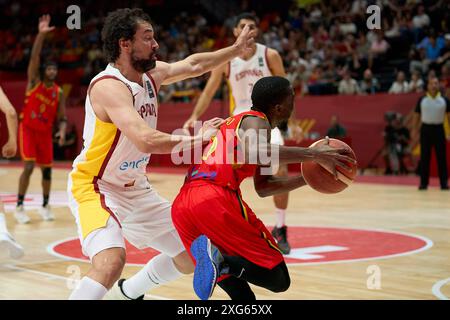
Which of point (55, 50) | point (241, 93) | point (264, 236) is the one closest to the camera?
point (264, 236)

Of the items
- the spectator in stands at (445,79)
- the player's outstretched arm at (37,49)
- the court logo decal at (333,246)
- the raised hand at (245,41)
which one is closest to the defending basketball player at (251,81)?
the court logo decal at (333,246)

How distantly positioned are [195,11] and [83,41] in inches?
161

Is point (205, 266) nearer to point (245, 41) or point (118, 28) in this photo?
point (118, 28)

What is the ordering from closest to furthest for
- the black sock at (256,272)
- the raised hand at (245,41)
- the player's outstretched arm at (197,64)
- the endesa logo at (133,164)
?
the black sock at (256,272) < the endesa logo at (133,164) < the player's outstretched arm at (197,64) < the raised hand at (245,41)

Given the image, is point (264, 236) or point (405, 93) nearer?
point (264, 236)

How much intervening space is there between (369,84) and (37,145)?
9040mm

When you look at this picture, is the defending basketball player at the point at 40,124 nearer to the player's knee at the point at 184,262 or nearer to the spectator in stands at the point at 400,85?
the player's knee at the point at 184,262

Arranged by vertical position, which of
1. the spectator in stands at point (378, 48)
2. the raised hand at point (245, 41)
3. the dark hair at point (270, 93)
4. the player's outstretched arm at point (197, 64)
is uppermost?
the spectator in stands at point (378, 48)

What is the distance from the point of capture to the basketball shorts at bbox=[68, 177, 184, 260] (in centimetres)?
374

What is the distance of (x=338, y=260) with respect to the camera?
661 cm

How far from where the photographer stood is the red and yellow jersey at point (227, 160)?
386 centimetres

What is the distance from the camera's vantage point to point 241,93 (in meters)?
7.62

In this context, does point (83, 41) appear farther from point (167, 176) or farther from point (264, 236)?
point (264, 236)

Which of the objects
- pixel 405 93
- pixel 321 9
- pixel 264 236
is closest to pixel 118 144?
pixel 264 236
